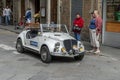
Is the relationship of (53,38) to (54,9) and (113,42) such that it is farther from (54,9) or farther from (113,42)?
(54,9)

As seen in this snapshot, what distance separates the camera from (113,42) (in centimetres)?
1584

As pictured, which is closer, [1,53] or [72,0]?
[1,53]


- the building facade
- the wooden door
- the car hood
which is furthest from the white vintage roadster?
the wooden door

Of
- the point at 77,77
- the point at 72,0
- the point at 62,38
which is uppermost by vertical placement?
the point at 72,0

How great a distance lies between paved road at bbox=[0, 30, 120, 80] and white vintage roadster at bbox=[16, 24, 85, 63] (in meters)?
0.33

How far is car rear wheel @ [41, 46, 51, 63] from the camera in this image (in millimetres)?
11391

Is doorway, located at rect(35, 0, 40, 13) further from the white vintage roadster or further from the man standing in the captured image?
the white vintage roadster

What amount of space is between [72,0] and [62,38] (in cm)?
749

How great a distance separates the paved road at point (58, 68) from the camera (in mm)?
9469

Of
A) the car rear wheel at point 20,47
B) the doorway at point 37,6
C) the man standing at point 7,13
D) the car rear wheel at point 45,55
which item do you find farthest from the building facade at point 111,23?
the man standing at point 7,13

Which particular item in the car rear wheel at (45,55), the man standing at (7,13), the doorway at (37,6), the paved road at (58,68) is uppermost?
the doorway at (37,6)

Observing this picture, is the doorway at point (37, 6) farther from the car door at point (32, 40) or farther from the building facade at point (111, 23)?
the car door at point (32, 40)

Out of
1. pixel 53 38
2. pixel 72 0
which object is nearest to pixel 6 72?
pixel 53 38

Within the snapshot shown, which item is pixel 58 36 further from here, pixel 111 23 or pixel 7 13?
pixel 7 13
